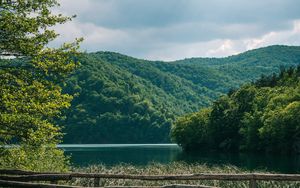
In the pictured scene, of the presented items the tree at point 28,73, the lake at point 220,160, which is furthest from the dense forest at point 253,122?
the tree at point 28,73

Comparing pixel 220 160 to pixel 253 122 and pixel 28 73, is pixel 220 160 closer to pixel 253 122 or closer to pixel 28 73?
pixel 253 122

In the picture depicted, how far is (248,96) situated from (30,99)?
132 metres

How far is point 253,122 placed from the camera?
128 metres

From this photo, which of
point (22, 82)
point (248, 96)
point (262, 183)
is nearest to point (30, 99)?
point (22, 82)

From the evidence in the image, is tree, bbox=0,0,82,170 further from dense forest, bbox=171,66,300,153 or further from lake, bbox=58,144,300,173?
dense forest, bbox=171,66,300,153

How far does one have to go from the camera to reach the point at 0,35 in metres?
21.4

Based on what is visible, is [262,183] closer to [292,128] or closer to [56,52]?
[56,52]

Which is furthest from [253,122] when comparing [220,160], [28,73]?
[28,73]

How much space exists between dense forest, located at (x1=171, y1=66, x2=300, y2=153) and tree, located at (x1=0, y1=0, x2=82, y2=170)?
93778mm

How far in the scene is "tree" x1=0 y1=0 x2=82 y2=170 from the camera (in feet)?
69.1

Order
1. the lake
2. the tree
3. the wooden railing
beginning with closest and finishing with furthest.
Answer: the wooden railing < the tree < the lake

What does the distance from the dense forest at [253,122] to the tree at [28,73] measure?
93.8 metres

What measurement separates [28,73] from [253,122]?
111495 millimetres

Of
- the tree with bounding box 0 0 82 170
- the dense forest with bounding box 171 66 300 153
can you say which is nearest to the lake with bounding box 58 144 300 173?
the dense forest with bounding box 171 66 300 153
